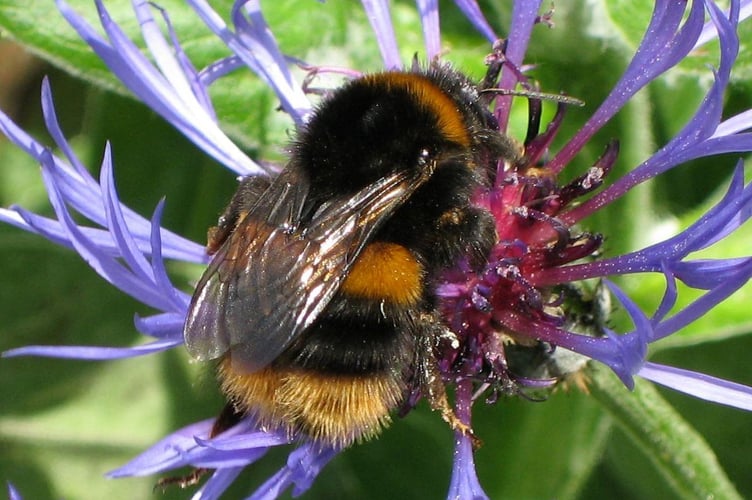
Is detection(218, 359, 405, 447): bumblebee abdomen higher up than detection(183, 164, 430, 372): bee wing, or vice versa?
detection(183, 164, 430, 372): bee wing

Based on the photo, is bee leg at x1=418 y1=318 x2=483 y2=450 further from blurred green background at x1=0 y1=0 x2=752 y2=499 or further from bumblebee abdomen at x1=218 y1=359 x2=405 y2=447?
blurred green background at x1=0 y1=0 x2=752 y2=499

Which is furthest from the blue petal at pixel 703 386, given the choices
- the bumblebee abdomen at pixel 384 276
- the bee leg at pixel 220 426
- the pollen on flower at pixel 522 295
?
the bee leg at pixel 220 426

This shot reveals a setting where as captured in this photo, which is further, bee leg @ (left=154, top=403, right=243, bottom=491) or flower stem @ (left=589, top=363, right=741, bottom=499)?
flower stem @ (left=589, top=363, right=741, bottom=499)

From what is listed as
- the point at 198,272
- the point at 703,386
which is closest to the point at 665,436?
the point at 703,386

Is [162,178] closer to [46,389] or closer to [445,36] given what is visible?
[46,389]

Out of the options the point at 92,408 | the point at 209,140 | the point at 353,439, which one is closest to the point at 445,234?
the point at 353,439

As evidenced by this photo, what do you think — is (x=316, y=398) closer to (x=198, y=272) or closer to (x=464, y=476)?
(x=464, y=476)

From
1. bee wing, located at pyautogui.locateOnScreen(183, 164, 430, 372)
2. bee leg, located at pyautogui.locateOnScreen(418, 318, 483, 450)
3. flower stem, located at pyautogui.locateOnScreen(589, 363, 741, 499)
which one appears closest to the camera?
bee wing, located at pyautogui.locateOnScreen(183, 164, 430, 372)

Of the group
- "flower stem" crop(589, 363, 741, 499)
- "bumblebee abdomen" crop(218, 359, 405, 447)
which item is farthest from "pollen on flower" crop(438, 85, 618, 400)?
"bumblebee abdomen" crop(218, 359, 405, 447)
